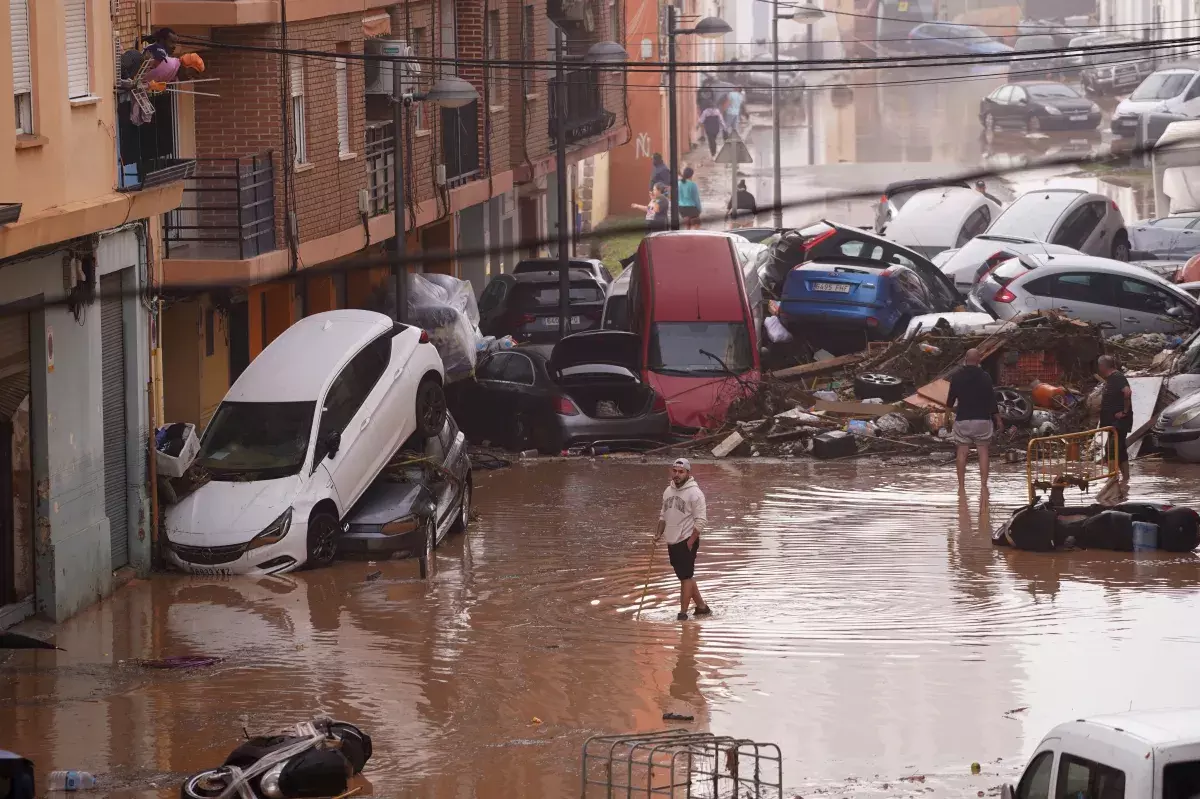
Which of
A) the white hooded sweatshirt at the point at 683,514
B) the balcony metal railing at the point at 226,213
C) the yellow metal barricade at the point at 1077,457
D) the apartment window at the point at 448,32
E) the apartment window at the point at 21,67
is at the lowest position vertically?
the yellow metal barricade at the point at 1077,457

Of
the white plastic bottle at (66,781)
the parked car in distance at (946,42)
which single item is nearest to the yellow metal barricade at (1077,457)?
the white plastic bottle at (66,781)

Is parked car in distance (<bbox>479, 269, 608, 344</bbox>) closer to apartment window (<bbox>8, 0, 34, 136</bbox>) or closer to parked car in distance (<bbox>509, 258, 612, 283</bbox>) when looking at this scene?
parked car in distance (<bbox>509, 258, 612, 283</bbox>)

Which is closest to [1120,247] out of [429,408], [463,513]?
[429,408]

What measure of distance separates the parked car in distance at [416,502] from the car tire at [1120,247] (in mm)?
18337

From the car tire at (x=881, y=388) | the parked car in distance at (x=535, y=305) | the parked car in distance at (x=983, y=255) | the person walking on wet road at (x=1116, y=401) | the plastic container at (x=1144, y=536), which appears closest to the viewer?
the plastic container at (x=1144, y=536)

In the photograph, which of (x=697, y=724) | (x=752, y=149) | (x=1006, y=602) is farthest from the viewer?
(x=752, y=149)

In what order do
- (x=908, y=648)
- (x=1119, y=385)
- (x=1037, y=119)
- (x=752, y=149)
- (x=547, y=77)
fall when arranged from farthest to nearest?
(x=752, y=149) → (x=1037, y=119) → (x=547, y=77) → (x=1119, y=385) → (x=908, y=648)

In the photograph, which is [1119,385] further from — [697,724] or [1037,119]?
[1037,119]

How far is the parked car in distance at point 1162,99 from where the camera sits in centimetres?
4922

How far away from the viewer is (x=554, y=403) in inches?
952

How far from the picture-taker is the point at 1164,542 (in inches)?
686

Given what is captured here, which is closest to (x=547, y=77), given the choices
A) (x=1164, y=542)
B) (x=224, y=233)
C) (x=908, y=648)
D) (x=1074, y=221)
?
(x=1074, y=221)

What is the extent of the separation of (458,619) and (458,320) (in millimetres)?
11303

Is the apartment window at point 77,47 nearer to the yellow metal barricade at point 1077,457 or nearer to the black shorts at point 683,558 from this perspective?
the black shorts at point 683,558
